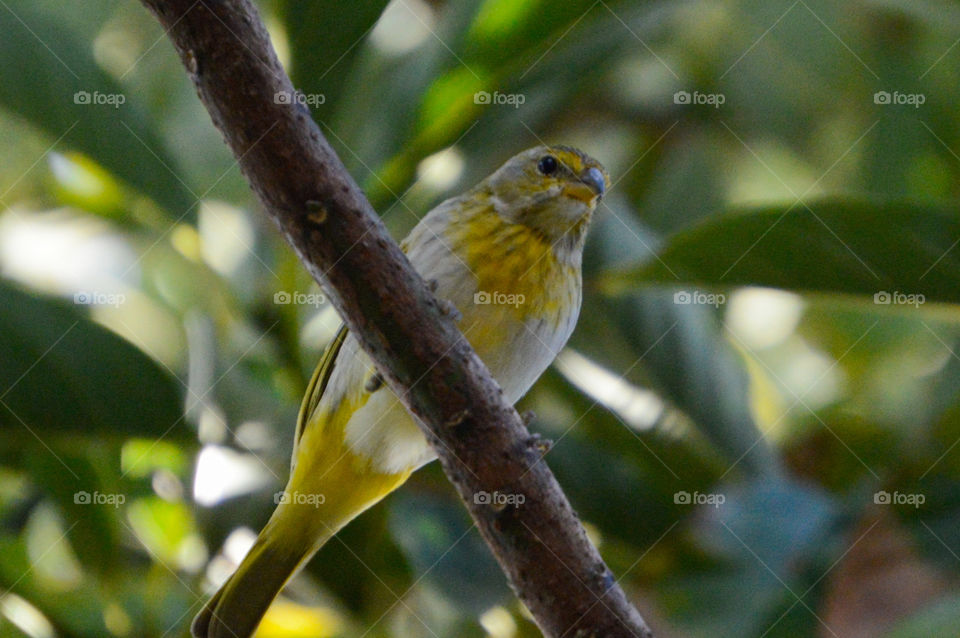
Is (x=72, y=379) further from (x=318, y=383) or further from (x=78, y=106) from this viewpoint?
(x=78, y=106)

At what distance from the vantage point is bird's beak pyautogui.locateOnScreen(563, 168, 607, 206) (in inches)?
123

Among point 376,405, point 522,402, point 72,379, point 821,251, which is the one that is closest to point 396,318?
point 376,405

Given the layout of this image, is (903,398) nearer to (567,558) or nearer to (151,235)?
(567,558)

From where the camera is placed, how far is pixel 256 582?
2.84 metres

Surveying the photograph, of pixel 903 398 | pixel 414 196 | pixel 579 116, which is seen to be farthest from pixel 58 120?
pixel 903 398

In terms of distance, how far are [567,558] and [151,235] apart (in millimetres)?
1984

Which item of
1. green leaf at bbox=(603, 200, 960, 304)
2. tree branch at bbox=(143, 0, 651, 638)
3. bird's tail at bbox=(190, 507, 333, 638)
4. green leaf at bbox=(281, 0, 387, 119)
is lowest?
bird's tail at bbox=(190, 507, 333, 638)

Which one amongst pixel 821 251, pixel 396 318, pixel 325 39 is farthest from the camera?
pixel 325 39

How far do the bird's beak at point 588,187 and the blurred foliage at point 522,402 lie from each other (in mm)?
216

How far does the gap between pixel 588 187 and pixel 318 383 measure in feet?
3.13

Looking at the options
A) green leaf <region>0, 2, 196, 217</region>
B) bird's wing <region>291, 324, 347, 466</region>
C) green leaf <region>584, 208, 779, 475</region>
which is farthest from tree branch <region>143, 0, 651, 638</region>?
green leaf <region>0, 2, 196, 217</region>

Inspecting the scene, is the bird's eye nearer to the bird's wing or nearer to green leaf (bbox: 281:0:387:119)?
green leaf (bbox: 281:0:387:119)

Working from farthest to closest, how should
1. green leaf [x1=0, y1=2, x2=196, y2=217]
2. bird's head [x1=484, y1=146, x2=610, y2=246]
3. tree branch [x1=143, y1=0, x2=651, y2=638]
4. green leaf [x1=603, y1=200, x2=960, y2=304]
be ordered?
bird's head [x1=484, y1=146, x2=610, y2=246]
green leaf [x1=0, y1=2, x2=196, y2=217]
green leaf [x1=603, y1=200, x2=960, y2=304]
tree branch [x1=143, y1=0, x2=651, y2=638]

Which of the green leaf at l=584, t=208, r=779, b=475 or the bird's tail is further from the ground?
the green leaf at l=584, t=208, r=779, b=475
